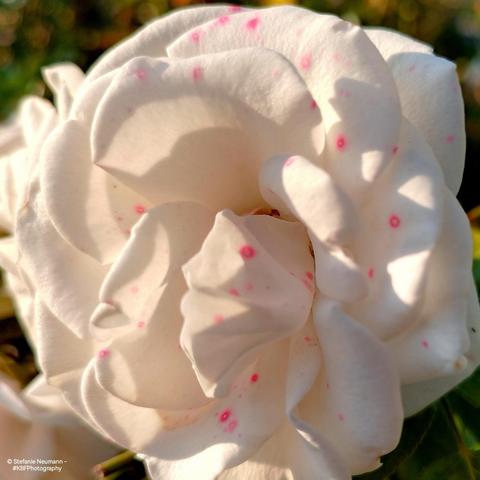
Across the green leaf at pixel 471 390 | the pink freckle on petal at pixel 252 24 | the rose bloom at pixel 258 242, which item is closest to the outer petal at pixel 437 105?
the rose bloom at pixel 258 242

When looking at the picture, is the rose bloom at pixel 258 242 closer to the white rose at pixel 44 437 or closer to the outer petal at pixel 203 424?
the outer petal at pixel 203 424

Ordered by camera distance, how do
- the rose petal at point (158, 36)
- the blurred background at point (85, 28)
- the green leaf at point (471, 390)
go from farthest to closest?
the blurred background at point (85, 28) < the green leaf at point (471, 390) < the rose petal at point (158, 36)

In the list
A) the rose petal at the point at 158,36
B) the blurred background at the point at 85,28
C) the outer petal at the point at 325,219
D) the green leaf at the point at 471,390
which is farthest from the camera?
the blurred background at the point at 85,28

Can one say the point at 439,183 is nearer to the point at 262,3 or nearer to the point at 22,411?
the point at 22,411

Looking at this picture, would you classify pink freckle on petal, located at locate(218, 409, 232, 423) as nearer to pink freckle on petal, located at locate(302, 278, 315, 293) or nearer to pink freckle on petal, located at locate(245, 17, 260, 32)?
pink freckle on petal, located at locate(302, 278, 315, 293)

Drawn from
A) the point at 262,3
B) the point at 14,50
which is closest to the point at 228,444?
the point at 262,3

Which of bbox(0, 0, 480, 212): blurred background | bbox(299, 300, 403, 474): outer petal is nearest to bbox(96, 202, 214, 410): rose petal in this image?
bbox(299, 300, 403, 474): outer petal
